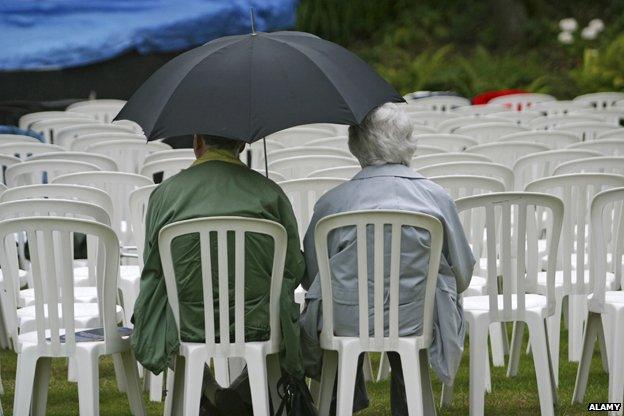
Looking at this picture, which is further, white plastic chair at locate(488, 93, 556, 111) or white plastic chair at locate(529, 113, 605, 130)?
white plastic chair at locate(488, 93, 556, 111)

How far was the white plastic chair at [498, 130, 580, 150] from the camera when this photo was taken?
388 inches

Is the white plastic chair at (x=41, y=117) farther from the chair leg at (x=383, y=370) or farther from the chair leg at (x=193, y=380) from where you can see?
the chair leg at (x=193, y=380)

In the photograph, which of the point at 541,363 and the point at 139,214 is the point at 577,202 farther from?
the point at 139,214

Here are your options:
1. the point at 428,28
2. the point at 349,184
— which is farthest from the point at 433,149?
the point at 428,28

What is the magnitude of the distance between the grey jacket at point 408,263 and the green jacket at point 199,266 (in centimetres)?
17

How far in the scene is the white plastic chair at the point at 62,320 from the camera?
5.42m

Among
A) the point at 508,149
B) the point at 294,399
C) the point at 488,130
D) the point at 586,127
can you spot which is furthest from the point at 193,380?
the point at 586,127

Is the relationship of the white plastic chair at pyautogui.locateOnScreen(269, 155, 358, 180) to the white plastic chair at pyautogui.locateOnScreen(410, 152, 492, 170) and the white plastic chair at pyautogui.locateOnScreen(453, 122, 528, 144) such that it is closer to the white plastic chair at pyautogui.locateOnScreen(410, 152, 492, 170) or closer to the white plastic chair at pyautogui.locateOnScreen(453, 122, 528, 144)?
the white plastic chair at pyautogui.locateOnScreen(410, 152, 492, 170)

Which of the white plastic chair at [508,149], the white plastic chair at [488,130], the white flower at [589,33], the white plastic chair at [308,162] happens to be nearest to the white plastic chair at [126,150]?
the white plastic chair at [308,162]

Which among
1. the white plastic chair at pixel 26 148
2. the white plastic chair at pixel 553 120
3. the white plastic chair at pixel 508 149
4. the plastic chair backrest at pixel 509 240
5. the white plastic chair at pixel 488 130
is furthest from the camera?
the white plastic chair at pixel 553 120

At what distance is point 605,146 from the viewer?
360 inches

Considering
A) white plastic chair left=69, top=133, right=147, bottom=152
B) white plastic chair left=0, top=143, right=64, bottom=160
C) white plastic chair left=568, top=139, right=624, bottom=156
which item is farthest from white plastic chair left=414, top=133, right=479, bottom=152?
white plastic chair left=0, top=143, right=64, bottom=160

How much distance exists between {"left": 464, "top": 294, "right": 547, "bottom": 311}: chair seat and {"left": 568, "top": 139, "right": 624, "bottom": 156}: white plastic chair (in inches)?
119

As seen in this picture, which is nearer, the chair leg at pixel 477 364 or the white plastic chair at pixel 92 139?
the chair leg at pixel 477 364
